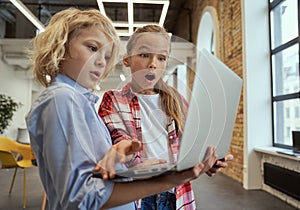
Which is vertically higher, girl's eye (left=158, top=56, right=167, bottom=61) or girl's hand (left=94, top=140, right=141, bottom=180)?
girl's eye (left=158, top=56, right=167, bottom=61)

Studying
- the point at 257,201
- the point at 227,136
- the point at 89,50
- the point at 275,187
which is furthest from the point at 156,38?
the point at 275,187

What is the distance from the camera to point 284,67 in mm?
3887

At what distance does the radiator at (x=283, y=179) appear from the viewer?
3055 mm

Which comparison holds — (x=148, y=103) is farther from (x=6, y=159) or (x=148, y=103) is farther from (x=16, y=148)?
(x=16, y=148)

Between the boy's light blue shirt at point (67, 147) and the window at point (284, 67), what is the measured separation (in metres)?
3.50

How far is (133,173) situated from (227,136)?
219mm

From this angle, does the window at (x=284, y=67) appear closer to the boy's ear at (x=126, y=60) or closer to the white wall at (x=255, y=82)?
the white wall at (x=255, y=82)

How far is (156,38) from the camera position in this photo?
26.1 inches

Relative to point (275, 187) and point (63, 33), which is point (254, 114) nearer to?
point (275, 187)

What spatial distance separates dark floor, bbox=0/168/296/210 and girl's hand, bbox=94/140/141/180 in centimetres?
286

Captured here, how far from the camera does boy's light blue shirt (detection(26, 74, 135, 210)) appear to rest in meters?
0.45

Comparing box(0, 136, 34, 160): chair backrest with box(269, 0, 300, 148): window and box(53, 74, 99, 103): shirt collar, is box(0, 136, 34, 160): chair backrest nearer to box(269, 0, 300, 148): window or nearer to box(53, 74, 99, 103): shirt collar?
box(269, 0, 300, 148): window

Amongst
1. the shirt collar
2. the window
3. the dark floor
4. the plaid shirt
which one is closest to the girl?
the plaid shirt

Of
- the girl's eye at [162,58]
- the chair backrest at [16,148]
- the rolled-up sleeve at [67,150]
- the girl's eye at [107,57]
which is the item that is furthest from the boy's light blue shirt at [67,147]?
the chair backrest at [16,148]
